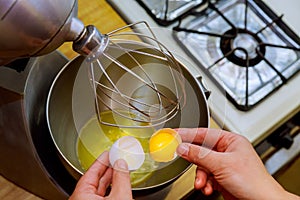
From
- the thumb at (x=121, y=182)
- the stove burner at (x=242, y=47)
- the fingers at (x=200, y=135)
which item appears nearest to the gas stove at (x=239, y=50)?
the stove burner at (x=242, y=47)

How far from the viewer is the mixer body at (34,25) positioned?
43 centimetres

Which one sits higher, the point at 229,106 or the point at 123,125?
the point at 123,125

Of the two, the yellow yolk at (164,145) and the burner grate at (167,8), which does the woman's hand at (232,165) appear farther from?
the burner grate at (167,8)

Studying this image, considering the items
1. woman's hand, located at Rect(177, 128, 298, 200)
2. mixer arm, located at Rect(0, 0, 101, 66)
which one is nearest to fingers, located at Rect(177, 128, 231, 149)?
woman's hand, located at Rect(177, 128, 298, 200)

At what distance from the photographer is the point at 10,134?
2.20 feet

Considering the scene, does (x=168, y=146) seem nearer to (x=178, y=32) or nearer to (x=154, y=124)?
(x=154, y=124)

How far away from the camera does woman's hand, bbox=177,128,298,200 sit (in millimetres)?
640

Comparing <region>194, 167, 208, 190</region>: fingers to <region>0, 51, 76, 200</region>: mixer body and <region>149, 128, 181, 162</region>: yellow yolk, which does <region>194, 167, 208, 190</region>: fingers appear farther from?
<region>0, 51, 76, 200</region>: mixer body

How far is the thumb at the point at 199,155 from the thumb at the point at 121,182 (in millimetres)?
82

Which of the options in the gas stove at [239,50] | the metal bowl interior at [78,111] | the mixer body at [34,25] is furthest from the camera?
the gas stove at [239,50]

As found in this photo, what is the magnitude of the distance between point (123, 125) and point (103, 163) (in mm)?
96

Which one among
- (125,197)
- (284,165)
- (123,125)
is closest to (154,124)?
(123,125)

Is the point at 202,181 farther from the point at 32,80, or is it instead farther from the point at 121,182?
the point at 32,80

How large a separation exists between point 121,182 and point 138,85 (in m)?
0.18
